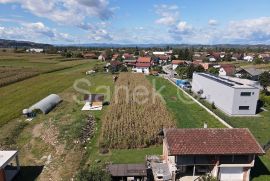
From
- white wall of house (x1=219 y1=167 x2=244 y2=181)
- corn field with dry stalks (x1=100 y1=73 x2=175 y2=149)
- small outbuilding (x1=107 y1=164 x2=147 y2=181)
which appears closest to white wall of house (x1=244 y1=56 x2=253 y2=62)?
corn field with dry stalks (x1=100 y1=73 x2=175 y2=149)

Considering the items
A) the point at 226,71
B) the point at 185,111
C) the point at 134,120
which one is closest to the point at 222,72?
the point at 226,71

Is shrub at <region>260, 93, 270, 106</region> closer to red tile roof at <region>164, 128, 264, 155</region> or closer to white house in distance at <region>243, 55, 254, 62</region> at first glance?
red tile roof at <region>164, 128, 264, 155</region>

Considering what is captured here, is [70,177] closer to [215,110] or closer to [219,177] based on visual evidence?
[219,177]

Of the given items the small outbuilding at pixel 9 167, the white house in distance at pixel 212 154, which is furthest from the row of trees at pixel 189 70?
the small outbuilding at pixel 9 167

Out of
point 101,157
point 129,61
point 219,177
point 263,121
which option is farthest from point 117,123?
point 129,61

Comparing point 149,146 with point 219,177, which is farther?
point 149,146

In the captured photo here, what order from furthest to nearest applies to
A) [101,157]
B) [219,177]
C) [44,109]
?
[44,109], [101,157], [219,177]

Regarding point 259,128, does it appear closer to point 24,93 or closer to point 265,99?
point 265,99

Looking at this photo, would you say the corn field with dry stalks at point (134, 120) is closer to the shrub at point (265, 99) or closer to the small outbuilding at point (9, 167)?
the small outbuilding at point (9, 167)
